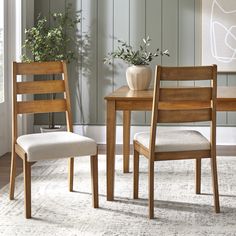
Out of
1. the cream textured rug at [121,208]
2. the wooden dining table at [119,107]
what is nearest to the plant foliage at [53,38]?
the cream textured rug at [121,208]

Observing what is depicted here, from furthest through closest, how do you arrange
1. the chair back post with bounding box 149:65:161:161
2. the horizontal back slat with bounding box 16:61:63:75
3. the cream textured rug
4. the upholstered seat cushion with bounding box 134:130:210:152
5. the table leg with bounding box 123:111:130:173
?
the table leg with bounding box 123:111:130:173 < the horizontal back slat with bounding box 16:61:63:75 < the upholstered seat cushion with bounding box 134:130:210:152 < the chair back post with bounding box 149:65:161:161 < the cream textured rug

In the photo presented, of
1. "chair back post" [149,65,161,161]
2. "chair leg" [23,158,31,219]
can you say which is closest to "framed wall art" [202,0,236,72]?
"chair back post" [149,65,161,161]

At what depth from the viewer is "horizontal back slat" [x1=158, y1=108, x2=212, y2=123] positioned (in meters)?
3.38

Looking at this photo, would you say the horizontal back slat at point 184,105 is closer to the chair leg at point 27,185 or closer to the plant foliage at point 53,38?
the chair leg at point 27,185

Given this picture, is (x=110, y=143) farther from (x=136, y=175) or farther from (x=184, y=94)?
(x=184, y=94)

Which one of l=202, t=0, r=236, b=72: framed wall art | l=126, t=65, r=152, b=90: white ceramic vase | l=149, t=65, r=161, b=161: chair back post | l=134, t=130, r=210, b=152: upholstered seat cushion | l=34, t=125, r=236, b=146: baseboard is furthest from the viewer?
l=34, t=125, r=236, b=146: baseboard

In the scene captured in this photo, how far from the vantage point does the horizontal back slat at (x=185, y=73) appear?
10.9 feet

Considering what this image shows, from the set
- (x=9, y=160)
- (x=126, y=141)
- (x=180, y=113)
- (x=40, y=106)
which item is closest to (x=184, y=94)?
(x=180, y=113)

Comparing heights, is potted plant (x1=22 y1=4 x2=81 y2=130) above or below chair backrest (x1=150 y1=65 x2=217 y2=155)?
above

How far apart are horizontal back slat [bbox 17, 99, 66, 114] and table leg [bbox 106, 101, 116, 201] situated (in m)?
0.37

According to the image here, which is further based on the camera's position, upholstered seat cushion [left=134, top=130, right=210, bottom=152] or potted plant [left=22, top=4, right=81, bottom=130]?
potted plant [left=22, top=4, right=81, bottom=130]

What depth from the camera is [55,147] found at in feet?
11.1

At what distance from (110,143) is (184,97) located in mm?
618

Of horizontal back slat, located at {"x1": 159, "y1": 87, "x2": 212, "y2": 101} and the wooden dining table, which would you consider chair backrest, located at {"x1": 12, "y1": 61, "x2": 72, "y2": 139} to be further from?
horizontal back slat, located at {"x1": 159, "y1": 87, "x2": 212, "y2": 101}
